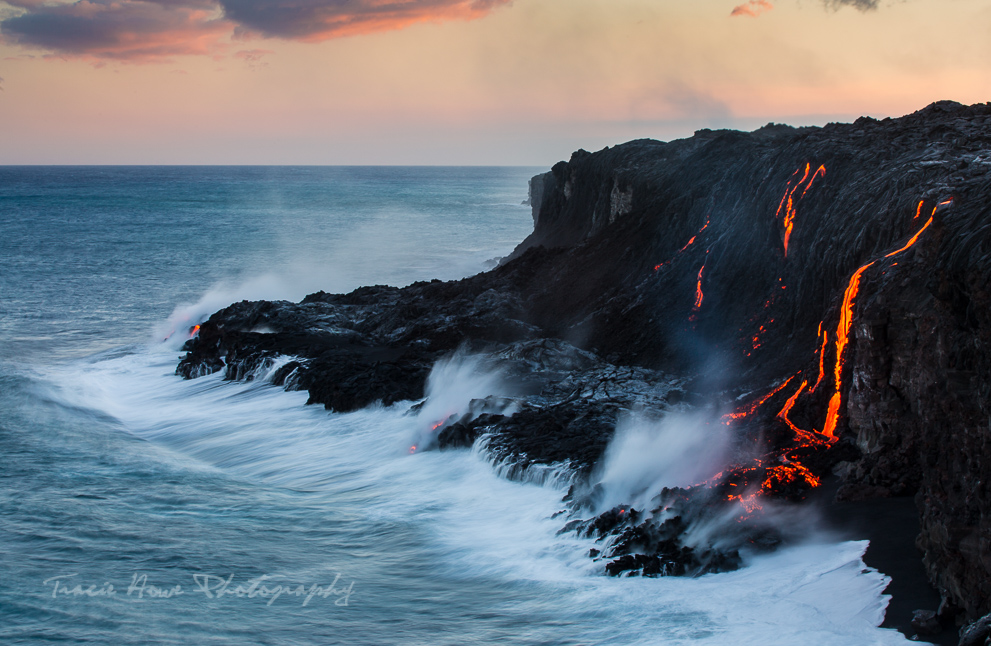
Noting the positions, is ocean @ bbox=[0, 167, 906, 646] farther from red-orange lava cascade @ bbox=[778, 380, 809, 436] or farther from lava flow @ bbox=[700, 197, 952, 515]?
red-orange lava cascade @ bbox=[778, 380, 809, 436]

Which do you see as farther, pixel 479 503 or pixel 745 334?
pixel 745 334

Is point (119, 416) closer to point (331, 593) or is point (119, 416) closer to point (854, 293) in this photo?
point (331, 593)

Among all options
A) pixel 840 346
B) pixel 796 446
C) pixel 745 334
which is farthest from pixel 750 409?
pixel 745 334

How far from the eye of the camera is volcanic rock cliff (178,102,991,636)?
27.9 ft

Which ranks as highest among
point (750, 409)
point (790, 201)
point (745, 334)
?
point (790, 201)

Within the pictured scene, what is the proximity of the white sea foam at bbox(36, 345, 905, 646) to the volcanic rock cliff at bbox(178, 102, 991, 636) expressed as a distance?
52cm

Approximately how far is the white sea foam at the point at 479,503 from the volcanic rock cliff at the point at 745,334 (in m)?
0.52

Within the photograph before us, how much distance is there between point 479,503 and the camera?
43.4ft

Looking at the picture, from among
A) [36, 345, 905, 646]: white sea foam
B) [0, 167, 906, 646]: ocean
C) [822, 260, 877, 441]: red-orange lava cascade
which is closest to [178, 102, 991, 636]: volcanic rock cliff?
[822, 260, 877, 441]: red-orange lava cascade

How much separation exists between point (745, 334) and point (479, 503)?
23.6ft

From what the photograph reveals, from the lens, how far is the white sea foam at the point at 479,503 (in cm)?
882

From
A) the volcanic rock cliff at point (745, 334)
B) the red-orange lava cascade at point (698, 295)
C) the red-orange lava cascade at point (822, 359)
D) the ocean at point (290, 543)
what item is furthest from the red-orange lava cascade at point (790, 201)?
the ocean at point (290, 543)

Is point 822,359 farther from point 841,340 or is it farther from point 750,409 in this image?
point 750,409

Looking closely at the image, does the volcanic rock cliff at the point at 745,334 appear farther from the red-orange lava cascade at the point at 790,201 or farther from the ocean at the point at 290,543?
the ocean at the point at 290,543
